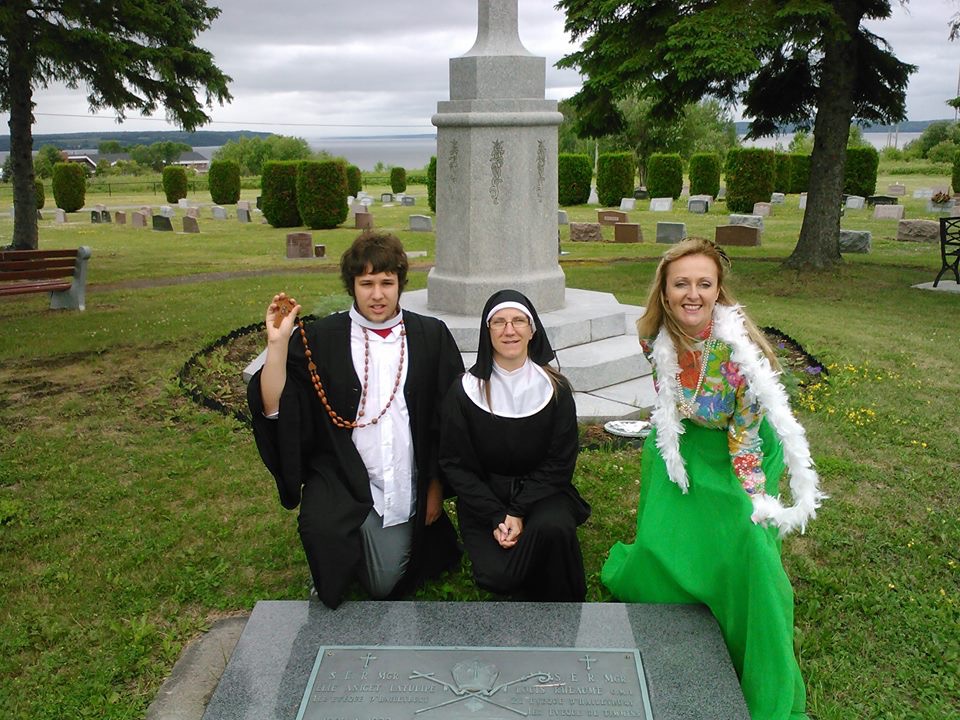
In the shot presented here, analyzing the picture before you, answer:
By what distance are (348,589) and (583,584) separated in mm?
995

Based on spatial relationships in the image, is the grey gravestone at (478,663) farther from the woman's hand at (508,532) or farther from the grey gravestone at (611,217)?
the grey gravestone at (611,217)

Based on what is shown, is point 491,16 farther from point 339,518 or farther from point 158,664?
point 158,664

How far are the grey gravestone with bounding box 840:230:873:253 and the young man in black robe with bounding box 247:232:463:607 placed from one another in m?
15.6

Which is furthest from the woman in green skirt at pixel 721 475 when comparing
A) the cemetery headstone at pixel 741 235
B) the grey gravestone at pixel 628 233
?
the grey gravestone at pixel 628 233

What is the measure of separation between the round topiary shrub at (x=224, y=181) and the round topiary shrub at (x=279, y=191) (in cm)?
909

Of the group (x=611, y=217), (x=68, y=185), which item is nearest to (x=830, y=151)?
(x=611, y=217)

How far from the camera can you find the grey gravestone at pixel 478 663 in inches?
107

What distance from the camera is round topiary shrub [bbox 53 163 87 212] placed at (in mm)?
32062

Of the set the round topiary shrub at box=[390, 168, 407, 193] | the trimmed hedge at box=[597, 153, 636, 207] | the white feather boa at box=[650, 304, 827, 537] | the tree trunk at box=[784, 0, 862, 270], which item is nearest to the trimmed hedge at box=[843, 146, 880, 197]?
the trimmed hedge at box=[597, 153, 636, 207]

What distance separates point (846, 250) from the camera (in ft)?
57.1

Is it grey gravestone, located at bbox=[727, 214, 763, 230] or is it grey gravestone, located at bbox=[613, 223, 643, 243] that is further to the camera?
grey gravestone, located at bbox=[727, 214, 763, 230]

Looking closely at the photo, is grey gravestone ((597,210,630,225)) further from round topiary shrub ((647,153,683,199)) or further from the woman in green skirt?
the woman in green skirt

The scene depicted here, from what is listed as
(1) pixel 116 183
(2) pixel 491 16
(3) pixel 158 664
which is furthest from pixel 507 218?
(1) pixel 116 183

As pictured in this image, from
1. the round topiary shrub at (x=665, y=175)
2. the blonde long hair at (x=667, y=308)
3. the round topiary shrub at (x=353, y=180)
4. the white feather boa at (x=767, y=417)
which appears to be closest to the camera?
the white feather boa at (x=767, y=417)
